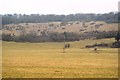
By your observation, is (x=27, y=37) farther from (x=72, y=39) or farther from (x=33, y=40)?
(x=72, y=39)

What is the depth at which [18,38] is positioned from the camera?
620ft

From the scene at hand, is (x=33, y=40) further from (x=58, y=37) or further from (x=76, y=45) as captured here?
(x=76, y=45)

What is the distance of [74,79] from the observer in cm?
3147

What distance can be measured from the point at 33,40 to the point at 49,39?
1048 cm

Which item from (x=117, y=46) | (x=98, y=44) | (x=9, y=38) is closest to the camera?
(x=117, y=46)

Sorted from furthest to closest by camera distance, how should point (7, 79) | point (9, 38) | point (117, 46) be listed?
point (9, 38) < point (117, 46) < point (7, 79)

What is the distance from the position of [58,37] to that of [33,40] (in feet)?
54.9

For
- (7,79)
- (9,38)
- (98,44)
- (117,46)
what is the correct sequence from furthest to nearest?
(9,38) → (98,44) → (117,46) → (7,79)

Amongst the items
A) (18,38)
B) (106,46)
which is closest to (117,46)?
(106,46)

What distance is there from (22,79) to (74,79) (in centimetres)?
547

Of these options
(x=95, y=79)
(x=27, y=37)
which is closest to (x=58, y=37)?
(x=27, y=37)

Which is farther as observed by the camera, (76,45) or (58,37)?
(58,37)

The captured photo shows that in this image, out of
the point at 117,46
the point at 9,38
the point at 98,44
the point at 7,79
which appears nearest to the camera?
the point at 7,79

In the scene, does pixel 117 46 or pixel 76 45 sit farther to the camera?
pixel 76 45
